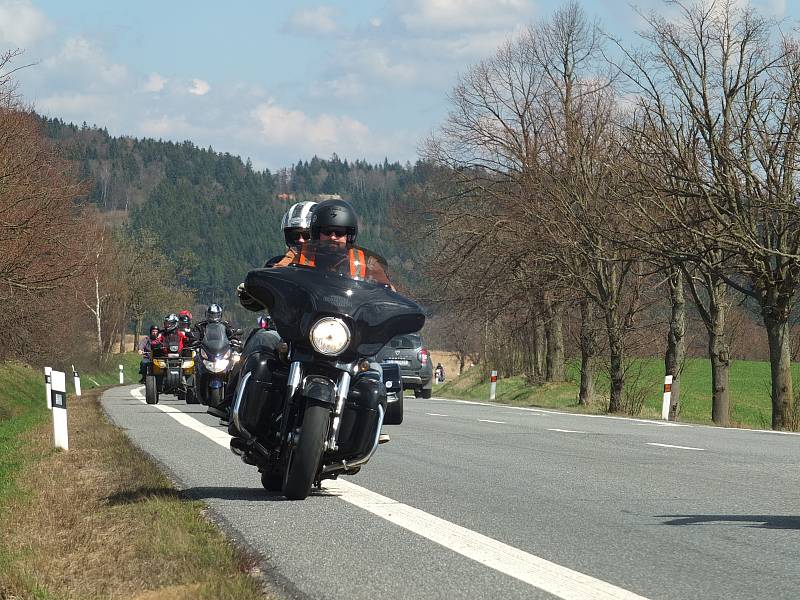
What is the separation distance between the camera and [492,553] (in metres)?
5.76

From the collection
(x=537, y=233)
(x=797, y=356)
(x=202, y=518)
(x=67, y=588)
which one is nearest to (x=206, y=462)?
(x=202, y=518)

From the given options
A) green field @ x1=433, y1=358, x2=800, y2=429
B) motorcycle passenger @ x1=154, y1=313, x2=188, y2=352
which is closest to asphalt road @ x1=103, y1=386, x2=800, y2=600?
motorcycle passenger @ x1=154, y1=313, x2=188, y2=352

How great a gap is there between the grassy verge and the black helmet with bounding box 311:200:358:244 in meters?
1.86

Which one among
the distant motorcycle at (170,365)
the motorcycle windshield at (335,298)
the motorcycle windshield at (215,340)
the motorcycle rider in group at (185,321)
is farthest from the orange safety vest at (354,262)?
the motorcycle rider in group at (185,321)

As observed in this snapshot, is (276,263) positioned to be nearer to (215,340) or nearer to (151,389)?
(215,340)

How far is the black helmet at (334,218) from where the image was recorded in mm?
7711

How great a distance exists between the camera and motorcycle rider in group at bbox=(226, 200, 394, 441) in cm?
762

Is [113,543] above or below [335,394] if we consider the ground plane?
below

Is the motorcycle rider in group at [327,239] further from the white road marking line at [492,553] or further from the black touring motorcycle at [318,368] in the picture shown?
the white road marking line at [492,553]

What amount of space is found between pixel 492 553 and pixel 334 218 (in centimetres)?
268

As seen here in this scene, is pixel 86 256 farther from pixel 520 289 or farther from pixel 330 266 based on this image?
pixel 330 266

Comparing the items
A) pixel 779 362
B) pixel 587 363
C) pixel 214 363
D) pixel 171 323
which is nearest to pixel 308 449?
pixel 214 363

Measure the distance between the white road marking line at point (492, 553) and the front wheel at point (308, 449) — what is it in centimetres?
42

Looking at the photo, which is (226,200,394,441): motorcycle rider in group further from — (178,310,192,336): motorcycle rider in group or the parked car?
the parked car
